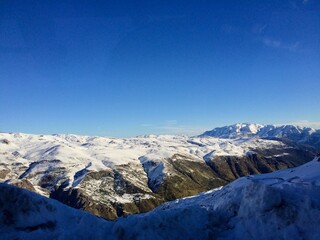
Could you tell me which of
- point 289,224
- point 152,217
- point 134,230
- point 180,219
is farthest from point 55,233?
point 289,224

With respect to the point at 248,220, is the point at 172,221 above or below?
above

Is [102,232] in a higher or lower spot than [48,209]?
lower

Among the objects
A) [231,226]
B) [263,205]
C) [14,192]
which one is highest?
[14,192]

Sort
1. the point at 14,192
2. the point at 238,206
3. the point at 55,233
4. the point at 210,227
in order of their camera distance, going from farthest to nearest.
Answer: the point at 238,206 < the point at 210,227 < the point at 14,192 < the point at 55,233

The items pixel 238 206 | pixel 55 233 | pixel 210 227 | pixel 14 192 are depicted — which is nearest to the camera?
pixel 55 233

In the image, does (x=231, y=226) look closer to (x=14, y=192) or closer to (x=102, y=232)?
(x=102, y=232)

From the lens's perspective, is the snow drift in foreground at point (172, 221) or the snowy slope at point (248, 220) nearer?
the snow drift in foreground at point (172, 221)

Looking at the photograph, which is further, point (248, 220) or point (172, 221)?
point (248, 220)

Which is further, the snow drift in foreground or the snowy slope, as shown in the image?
the snowy slope
